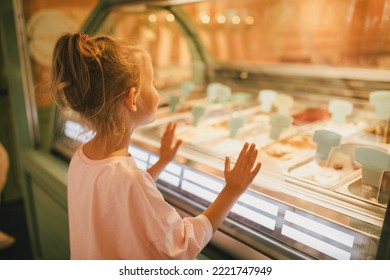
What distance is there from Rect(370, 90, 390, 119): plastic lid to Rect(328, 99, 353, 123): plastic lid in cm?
14

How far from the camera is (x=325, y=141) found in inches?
51.8

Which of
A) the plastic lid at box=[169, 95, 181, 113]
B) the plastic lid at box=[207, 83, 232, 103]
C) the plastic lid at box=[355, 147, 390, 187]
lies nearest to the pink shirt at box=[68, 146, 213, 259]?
the plastic lid at box=[355, 147, 390, 187]

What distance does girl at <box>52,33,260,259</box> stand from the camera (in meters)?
0.89

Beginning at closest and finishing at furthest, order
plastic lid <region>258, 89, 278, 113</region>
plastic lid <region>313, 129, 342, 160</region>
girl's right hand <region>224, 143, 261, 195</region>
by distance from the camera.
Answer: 1. girl's right hand <region>224, 143, 261, 195</region>
2. plastic lid <region>313, 129, 342, 160</region>
3. plastic lid <region>258, 89, 278, 113</region>

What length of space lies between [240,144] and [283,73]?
2.79ft

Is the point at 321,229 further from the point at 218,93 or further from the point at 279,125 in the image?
the point at 218,93

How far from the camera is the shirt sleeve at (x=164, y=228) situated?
886 mm

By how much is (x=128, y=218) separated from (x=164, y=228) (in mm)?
106

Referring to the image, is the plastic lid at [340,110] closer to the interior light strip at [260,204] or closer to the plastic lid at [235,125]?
the plastic lid at [235,125]

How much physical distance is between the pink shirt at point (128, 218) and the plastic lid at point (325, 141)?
2.13 feet

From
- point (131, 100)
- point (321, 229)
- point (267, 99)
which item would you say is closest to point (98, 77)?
point (131, 100)

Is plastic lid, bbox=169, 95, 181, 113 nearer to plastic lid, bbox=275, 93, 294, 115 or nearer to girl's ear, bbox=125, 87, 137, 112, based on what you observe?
plastic lid, bbox=275, 93, 294, 115

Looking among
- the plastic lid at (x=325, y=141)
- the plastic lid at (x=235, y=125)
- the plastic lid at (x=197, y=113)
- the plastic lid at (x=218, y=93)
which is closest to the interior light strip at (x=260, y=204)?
the plastic lid at (x=325, y=141)

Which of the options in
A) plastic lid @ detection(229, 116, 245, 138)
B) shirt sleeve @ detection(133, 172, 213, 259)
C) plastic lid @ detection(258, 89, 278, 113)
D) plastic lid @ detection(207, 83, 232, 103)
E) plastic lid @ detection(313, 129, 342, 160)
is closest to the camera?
shirt sleeve @ detection(133, 172, 213, 259)
